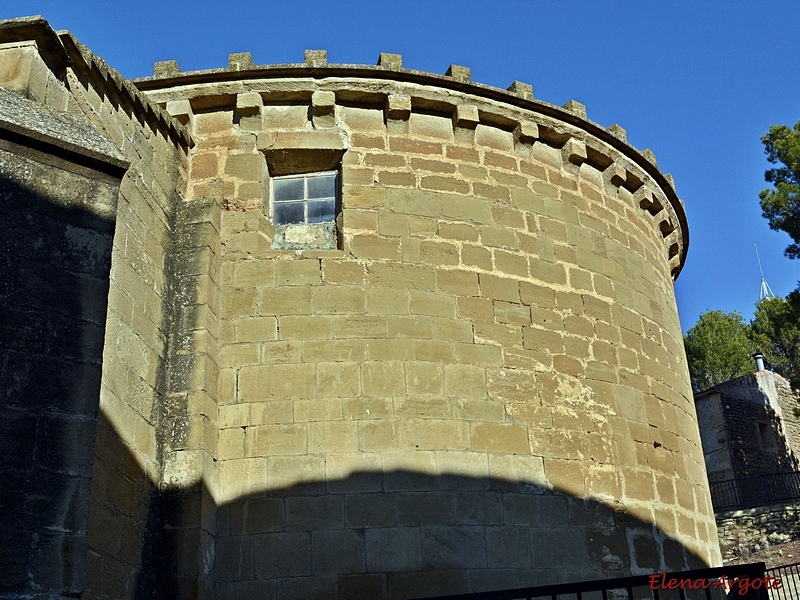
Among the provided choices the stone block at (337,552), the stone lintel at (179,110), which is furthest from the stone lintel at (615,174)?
the stone block at (337,552)

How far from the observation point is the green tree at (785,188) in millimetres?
20250

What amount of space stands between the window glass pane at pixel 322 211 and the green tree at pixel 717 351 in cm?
2757

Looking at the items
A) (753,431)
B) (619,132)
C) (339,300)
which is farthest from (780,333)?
(339,300)

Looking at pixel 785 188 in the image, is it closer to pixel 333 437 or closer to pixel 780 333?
pixel 780 333

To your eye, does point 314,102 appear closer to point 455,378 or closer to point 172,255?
point 172,255

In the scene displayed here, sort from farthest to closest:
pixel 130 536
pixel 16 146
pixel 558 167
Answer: pixel 558 167, pixel 130 536, pixel 16 146

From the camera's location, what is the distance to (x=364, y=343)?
665cm

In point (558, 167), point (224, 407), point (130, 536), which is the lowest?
point (130, 536)

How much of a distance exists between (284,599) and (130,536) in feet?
3.64

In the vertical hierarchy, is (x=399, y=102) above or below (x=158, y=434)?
above

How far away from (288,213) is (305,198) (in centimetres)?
20

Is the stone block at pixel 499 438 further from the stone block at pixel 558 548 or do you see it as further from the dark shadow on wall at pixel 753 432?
the dark shadow on wall at pixel 753 432

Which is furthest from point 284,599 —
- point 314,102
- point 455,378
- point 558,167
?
point 558,167

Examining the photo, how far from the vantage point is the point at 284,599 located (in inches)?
233
